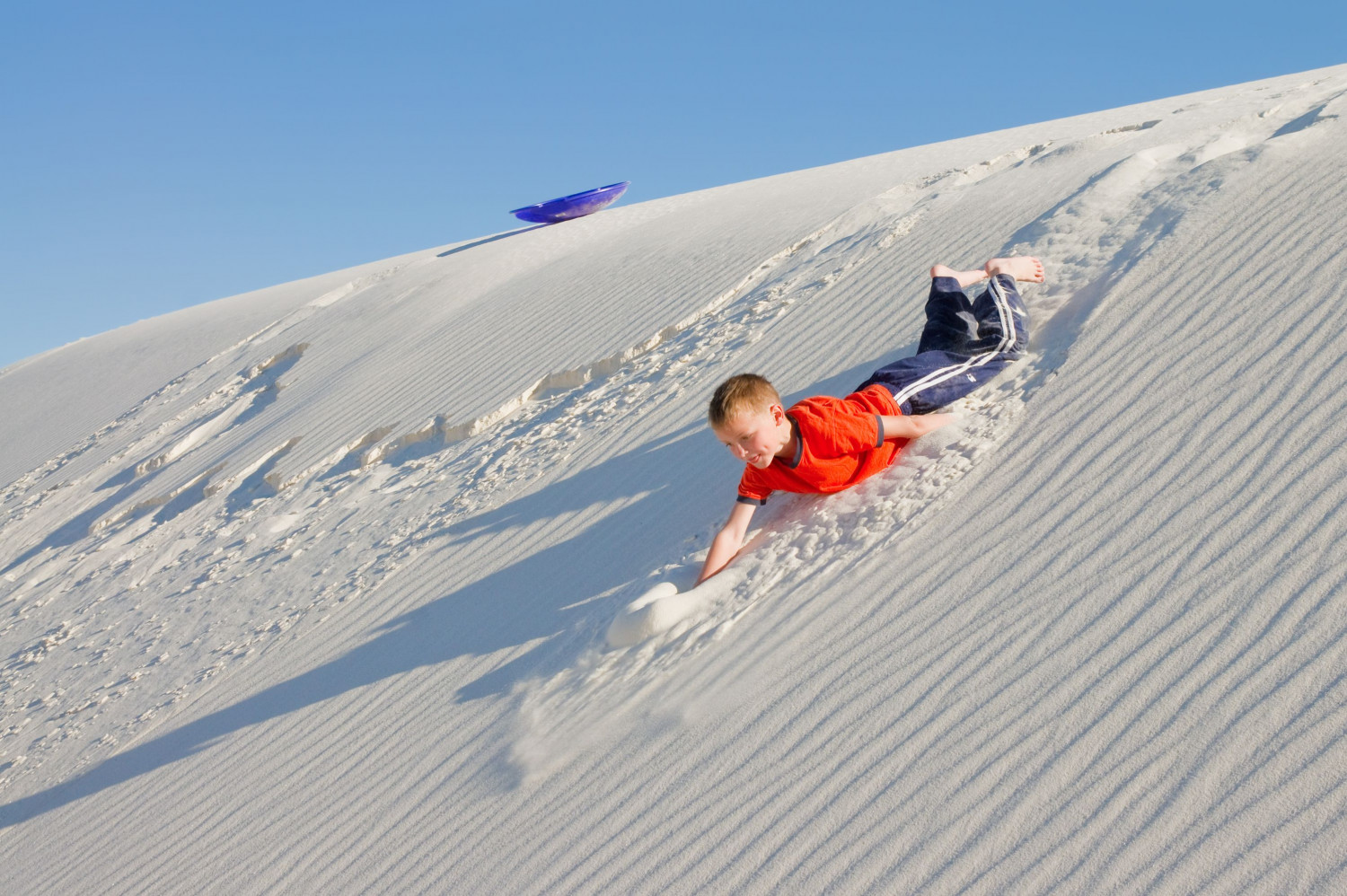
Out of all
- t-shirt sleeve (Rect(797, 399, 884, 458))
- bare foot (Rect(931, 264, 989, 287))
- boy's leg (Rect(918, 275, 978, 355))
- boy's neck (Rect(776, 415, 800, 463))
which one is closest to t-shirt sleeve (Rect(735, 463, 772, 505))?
boy's neck (Rect(776, 415, 800, 463))

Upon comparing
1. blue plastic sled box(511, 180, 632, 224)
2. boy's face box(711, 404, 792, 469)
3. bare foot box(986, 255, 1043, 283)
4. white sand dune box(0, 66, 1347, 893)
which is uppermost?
blue plastic sled box(511, 180, 632, 224)

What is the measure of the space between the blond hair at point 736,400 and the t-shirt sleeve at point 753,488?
0.41m

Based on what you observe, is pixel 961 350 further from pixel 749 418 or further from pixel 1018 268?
pixel 749 418

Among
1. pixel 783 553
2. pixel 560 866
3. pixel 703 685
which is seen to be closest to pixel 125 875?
pixel 560 866

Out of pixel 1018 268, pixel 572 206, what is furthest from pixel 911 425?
pixel 572 206

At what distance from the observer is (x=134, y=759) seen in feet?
14.2

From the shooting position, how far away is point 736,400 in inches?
125

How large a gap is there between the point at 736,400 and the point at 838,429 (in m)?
0.46

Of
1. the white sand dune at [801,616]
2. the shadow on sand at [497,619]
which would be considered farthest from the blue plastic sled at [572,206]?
the shadow on sand at [497,619]

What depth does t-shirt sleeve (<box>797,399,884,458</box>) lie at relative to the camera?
3445 millimetres

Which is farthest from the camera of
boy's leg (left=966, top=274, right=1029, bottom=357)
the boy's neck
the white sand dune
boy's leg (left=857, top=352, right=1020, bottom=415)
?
boy's leg (left=966, top=274, right=1029, bottom=357)

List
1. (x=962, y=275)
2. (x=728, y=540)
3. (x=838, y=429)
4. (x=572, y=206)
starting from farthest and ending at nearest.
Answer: (x=572, y=206), (x=962, y=275), (x=728, y=540), (x=838, y=429)

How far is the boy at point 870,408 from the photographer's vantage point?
3.27 m

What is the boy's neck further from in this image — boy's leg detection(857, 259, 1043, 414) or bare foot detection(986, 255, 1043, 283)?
bare foot detection(986, 255, 1043, 283)
